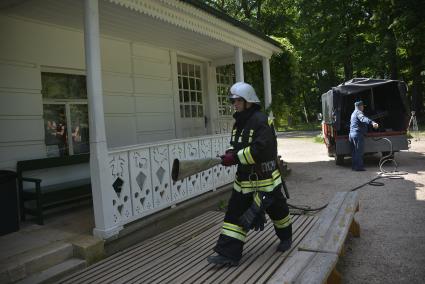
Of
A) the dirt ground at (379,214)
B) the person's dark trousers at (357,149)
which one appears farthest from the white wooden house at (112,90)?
the person's dark trousers at (357,149)

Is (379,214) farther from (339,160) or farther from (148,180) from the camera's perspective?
(339,160)

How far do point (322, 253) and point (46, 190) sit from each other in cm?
403

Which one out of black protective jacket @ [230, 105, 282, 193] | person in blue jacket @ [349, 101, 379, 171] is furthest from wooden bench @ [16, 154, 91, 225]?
person in blue jacket @ [349, 101, 379, 171]

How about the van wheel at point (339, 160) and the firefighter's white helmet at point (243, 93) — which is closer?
the firefighter's white helmet at point (243, 93)

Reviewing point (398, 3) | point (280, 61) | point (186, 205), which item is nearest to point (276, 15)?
point (398, 3)

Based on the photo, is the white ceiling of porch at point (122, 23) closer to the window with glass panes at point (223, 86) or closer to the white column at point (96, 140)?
the white column at point (96, 140)

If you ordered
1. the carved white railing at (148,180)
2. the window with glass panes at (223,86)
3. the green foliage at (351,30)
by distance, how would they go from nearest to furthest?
the carved white railing at (148,180) → the window with glass panes at (223,86) → the green foliage at (351,30)

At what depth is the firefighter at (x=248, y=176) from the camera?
372 centimetres

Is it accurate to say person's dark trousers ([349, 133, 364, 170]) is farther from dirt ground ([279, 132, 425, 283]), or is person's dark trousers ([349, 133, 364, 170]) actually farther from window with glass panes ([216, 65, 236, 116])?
window with glass panes ([216, 65, 236, 116])

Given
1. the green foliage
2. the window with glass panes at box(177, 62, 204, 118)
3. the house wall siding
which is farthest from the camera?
the green foliage

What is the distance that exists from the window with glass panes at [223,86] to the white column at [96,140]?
6927mm

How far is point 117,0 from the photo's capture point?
4.86 metres

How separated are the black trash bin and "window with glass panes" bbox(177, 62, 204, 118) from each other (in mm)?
5480

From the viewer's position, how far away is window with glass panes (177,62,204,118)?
981 centimetres
